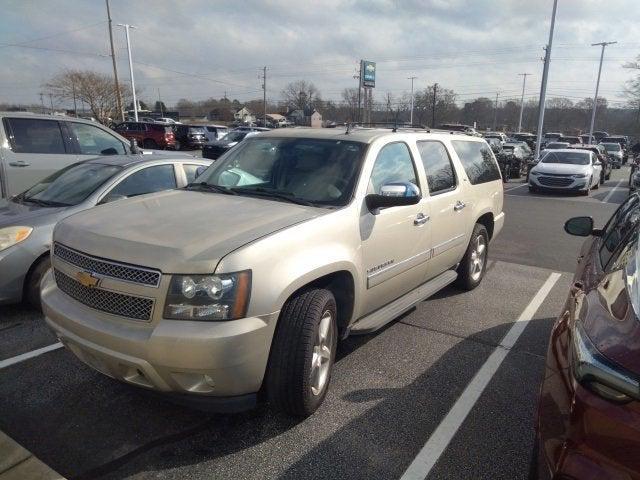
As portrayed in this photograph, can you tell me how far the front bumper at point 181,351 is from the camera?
2.40 m

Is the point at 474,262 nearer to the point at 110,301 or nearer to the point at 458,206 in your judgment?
the point at 458,206

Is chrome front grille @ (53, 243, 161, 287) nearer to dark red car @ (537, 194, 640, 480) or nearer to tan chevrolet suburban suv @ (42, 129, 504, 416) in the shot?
tan chevrolet suburban suv @ (42, 129, 504, 416)

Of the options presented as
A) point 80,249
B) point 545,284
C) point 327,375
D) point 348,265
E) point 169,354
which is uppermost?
point 80,249

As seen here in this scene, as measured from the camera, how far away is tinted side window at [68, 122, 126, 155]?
7.43m

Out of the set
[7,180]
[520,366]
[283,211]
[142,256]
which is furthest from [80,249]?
[7,180]

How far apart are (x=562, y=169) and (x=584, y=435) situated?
673 inches

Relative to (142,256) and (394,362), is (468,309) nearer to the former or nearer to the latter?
(394,362)

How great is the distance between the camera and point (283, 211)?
3145mm

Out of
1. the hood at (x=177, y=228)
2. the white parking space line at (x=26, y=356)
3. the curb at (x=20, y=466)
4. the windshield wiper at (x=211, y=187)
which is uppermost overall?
the windshield wiper at (x=211, y=187)

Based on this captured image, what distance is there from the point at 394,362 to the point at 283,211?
160 cm

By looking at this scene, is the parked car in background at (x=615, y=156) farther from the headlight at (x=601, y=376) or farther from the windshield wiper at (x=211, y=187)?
the headlight at (x=601, y=376)

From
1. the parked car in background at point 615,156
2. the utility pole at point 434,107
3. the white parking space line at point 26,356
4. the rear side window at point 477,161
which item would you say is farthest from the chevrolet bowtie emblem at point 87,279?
the utility pole at point 434,107

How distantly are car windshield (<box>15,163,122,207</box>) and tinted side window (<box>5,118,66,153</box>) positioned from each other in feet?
6.80

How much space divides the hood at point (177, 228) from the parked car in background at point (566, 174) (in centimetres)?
1564
